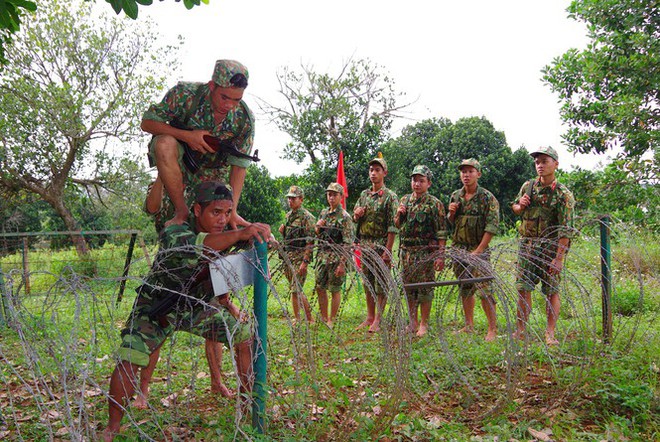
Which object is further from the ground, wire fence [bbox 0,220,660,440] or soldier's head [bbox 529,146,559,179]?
soldier's head [bbox 529,146,559,179]

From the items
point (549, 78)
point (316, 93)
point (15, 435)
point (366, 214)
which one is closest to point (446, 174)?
point (316, 93)

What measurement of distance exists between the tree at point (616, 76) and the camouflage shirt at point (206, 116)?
642 cm

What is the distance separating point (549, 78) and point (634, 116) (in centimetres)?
185

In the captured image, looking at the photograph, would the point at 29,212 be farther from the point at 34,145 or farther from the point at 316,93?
the point at 316,93

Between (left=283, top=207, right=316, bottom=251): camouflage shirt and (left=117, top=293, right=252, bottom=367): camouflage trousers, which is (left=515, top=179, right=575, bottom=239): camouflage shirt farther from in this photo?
(left=117, top=293, right=252, bottom=367): camouflage trousers

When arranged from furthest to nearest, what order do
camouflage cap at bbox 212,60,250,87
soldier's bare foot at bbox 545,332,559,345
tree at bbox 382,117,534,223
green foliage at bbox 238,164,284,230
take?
tree at bbox 382,117,534,223 < green foliage at bbox 238,164,284,230 < soldier's bare foot at bbox 545,332,559,345 < camouflage cap at bbox 212,60,250,87

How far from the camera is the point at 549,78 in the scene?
936cm

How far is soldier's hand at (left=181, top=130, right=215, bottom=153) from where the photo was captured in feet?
11.8

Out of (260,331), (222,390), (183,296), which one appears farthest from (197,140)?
(222,390)

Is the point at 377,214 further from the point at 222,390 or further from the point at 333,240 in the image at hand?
the point at 222,390

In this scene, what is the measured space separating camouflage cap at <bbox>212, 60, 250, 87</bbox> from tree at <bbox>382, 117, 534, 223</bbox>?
18164 mm

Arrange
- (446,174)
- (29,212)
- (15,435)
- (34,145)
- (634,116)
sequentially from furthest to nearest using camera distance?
(29,212)
(446,174)
(34,145)
(634,116)
(15,435)

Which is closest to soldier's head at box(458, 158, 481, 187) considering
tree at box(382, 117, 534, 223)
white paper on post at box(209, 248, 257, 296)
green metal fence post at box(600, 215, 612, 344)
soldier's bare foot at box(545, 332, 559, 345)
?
green metal fence post at box(600, 215, 612, 344)

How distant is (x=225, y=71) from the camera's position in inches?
138
